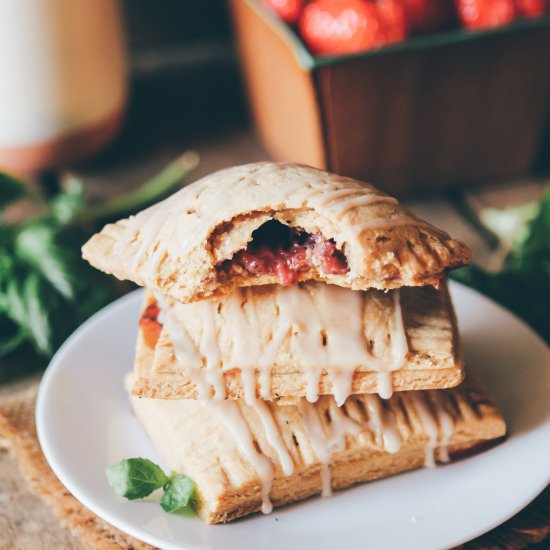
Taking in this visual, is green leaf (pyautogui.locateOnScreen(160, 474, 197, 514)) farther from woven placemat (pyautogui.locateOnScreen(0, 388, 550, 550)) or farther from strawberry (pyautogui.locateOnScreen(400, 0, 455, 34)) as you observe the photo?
strawberry (pyautogui.locateOnScreen(400, 0, 455, 34))

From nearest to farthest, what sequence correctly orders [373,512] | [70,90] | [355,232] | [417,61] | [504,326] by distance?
[355,232] → [373,512] → [504,326] → [417,61] → [70,90]

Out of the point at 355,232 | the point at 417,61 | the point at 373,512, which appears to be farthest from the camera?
the point at 417,61

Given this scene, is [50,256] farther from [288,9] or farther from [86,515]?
[288,9]

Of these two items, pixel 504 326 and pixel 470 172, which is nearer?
pixel 504 326

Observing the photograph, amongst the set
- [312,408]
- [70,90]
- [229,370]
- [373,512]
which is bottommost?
[373,512]

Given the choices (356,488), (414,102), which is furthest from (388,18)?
(356,488)

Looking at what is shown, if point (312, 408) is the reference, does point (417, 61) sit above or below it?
above

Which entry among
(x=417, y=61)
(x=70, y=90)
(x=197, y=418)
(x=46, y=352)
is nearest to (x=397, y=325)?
(x=197, y=418)

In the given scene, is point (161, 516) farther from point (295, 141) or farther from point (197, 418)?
point (295, 141)
